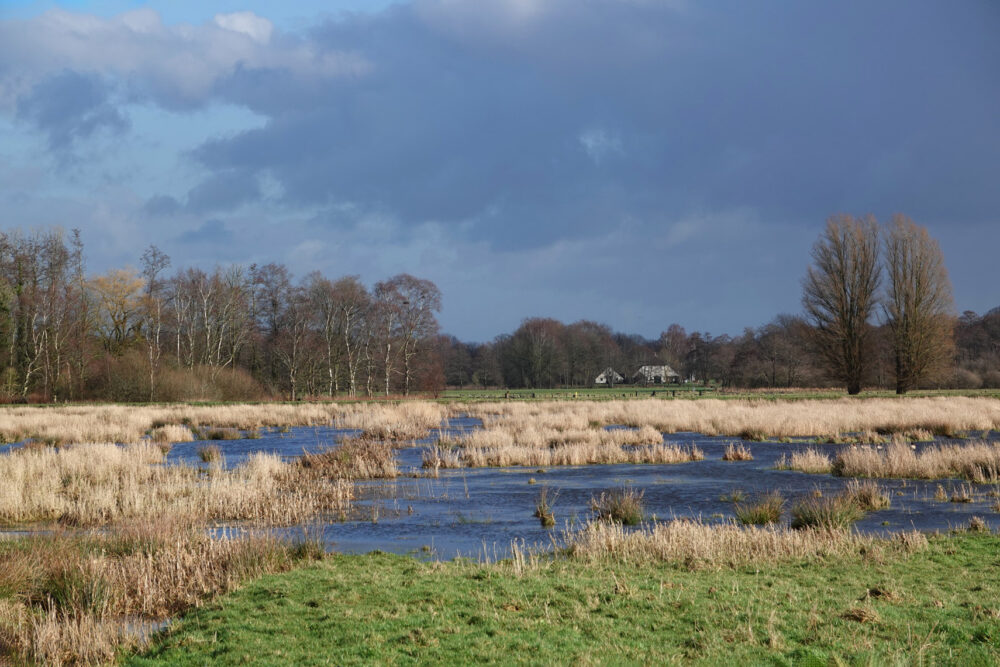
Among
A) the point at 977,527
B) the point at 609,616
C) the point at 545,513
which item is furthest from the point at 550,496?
the point at 609,616

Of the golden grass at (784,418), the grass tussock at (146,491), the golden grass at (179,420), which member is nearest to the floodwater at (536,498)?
the grass tussock at (146,491)

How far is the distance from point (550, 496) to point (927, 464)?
10.7 metres

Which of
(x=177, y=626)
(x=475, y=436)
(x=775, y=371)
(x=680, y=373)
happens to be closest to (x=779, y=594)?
(x=177, y=626)

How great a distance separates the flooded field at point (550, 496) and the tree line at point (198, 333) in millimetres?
32852

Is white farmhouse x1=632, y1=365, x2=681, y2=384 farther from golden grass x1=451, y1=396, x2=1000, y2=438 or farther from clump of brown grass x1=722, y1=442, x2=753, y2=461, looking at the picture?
clump of brown grass x1=722, y1=442, x2=753, y2=461

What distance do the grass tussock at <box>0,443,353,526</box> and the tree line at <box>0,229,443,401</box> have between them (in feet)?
119

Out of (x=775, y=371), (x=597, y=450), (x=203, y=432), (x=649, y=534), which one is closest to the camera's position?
(x=649, y=534)

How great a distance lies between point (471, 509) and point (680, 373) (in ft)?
417

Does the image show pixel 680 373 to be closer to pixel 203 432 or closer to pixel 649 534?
pixel 203 432

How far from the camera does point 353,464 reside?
2311cm

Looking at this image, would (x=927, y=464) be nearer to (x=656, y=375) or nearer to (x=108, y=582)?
(x=108, y=582)

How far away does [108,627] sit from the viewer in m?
8.63

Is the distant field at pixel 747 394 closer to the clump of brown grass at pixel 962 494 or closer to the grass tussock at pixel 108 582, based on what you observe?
the clump of brown grass at pixel 962 494

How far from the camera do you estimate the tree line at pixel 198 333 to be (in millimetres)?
55031
